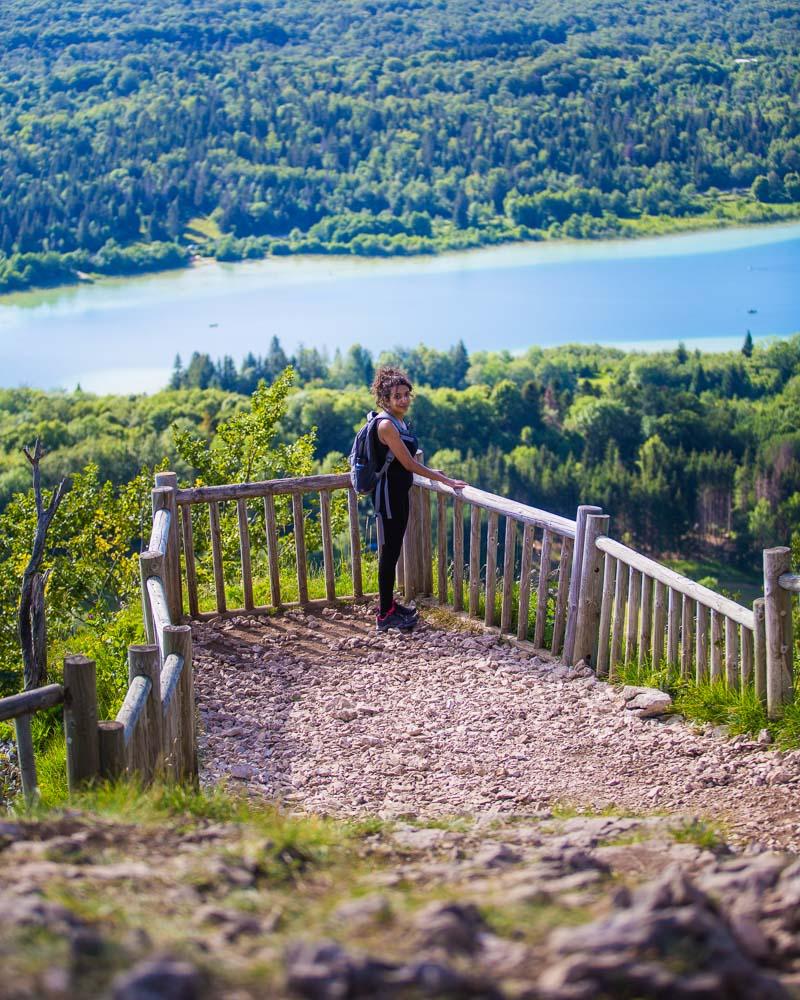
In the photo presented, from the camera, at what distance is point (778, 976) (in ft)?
8.75

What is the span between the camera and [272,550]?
812 cm

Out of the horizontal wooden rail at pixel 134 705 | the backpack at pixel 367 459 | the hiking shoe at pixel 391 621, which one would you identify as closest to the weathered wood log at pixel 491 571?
the hiking shoe at pixel 391 621

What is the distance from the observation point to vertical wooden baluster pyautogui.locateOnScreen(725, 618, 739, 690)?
6.01m

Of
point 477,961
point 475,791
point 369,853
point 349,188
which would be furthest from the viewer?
point 349,188

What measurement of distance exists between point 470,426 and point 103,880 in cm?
8663

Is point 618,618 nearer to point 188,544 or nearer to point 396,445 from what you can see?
point 396,445

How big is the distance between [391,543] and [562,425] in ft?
277

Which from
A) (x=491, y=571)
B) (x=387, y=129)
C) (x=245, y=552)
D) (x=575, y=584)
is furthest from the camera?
(x=387, y=129)

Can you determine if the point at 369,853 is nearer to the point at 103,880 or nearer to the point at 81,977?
the point at 103,880

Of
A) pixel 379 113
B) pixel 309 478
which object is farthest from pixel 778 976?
pixel 379 113

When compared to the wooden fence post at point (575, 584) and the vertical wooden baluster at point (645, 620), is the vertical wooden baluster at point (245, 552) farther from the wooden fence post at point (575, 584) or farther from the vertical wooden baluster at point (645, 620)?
the vertical wooden baluster at point (645, 620)

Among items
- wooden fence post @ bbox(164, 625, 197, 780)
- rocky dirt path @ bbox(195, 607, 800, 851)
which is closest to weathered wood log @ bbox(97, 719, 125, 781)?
wooden fence post @ bbox(164, 625, 197, 780)

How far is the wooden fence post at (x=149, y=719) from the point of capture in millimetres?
4516

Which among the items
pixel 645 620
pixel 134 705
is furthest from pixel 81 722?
pixel 645 620
